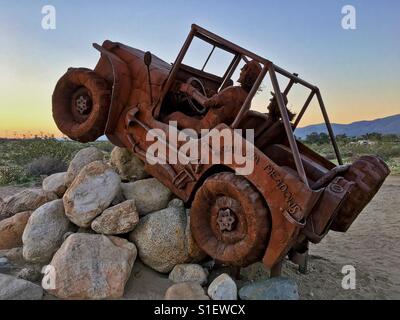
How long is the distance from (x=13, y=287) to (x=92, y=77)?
10.0 feet

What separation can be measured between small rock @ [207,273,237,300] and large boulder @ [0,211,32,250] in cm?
286

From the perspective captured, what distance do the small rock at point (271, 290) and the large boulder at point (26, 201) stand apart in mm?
3318

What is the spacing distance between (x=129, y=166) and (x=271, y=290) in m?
2.84

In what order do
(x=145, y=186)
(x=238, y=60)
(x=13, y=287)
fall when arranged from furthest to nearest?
(x=238, y=60) → (x=145, y=186) → (x=13, y=287)

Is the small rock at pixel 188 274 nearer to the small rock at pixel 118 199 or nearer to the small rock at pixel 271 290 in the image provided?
the small rock at pixel 271 290

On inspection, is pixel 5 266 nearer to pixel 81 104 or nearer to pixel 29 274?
pixel 29 274

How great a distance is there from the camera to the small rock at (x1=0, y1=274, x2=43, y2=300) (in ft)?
12.6

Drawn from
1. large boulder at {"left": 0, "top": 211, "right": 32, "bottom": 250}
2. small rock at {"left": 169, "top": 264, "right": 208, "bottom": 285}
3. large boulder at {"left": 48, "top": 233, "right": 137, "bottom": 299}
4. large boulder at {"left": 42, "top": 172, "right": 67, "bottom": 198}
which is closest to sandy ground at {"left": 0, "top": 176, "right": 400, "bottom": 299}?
small rock at {"left": 169, "top": 264, "right": 208, "bottom": 285}

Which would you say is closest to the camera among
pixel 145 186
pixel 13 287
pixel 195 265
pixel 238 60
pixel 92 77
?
pixel 13 287

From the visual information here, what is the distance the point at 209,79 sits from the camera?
6.29 meters

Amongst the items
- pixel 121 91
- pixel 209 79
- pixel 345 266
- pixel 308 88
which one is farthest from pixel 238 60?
pixel 345 266

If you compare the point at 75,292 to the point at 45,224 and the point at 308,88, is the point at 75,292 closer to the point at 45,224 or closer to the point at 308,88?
the point at 45,224

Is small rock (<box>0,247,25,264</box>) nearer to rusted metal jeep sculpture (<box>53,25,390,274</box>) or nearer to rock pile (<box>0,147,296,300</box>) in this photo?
rock pile (<box>0,147,296,300</box>)

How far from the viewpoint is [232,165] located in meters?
4.23
